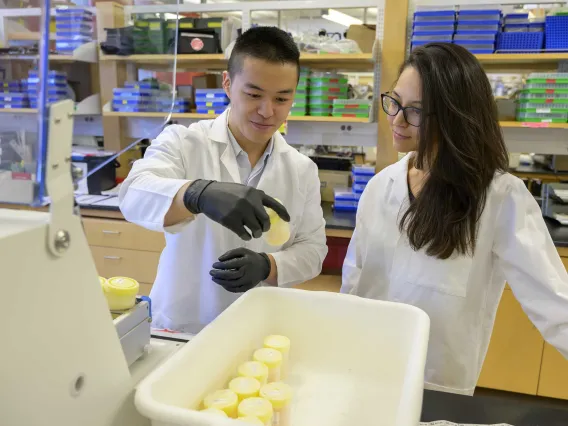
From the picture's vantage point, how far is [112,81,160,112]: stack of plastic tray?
4.77 ft

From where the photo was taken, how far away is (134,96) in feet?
5.08

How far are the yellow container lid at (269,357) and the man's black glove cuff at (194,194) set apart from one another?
313mm

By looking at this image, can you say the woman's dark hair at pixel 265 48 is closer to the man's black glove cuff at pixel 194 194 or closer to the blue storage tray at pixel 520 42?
the man's black glove cuff at pixel 194 194

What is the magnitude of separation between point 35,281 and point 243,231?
47 cm

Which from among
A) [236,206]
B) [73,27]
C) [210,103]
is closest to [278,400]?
[236,206]

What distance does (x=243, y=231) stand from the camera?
A: 3.00 ft

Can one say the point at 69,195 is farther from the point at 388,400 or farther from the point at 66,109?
the point at 388,400

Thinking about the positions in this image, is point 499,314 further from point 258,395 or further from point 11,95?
point 11,95

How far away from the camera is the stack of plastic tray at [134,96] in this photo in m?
1.46

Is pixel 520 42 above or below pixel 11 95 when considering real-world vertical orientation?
above

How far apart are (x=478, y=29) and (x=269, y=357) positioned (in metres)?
2.30

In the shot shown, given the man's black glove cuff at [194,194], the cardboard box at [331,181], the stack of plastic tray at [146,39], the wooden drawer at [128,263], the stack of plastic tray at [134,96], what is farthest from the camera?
the cardboard box at [331,181]

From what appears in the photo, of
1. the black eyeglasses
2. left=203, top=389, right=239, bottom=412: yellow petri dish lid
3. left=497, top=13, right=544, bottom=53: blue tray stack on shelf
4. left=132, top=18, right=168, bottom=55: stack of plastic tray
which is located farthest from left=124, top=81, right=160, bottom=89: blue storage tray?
left=497, top=13, right=544, bottom=53: blue tray stack on shelf

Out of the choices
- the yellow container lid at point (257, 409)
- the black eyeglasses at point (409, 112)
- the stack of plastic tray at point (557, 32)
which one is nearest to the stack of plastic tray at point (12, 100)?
the yellow container lid at point (257, 409)
